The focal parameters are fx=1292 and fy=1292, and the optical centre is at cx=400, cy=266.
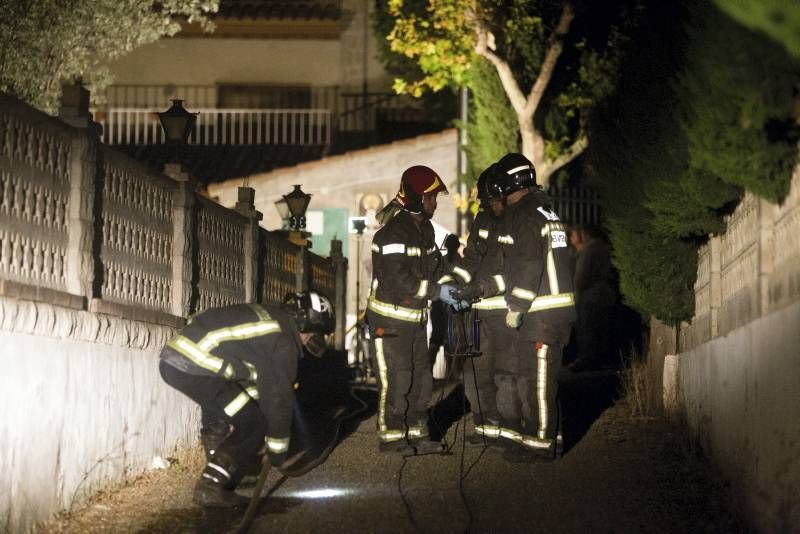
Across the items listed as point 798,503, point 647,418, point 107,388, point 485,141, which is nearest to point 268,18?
point 485,141

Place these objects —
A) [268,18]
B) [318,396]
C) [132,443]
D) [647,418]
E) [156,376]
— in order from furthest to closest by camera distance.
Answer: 1. [268,18]
2. [318,396]
3. [647,418]
4. [156,376]
5. [132,443]

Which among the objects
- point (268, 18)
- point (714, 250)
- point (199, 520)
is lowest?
point (199, 520)

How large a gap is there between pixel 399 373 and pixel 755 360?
141 inches

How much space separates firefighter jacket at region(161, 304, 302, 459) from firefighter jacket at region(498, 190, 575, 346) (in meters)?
2.16

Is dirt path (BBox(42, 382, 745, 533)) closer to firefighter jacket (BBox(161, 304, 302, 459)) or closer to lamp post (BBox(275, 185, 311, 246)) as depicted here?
firefighter jacket (BBox(161, 304, 302, 459))

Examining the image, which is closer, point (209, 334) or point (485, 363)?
point (209, 334)

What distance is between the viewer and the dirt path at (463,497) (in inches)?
299

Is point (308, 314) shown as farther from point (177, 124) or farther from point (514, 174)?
point (177, 124)

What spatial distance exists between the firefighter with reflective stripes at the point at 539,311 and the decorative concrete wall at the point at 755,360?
43.6 inches

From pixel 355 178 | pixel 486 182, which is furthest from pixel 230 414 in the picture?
pixel 355 178

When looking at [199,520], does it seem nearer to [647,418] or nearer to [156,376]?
[156,376]

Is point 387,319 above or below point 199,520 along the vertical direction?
above

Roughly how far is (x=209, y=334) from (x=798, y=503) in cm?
394

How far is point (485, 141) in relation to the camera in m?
25.3
